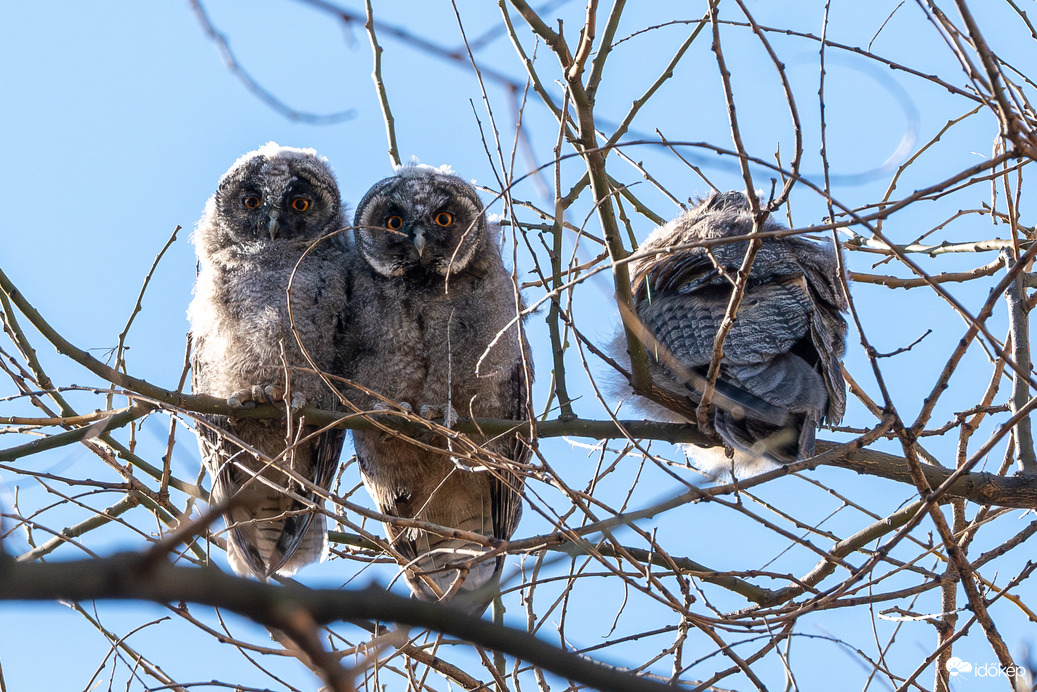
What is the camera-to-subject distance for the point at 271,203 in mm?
4613

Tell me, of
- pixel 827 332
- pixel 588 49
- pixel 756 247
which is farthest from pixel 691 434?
pixel 588 49

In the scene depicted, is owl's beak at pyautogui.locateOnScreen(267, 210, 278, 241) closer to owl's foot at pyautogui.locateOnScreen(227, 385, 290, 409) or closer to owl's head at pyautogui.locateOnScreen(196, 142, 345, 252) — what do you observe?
owl's head at pyautogui.locateOnScreen(196, 142, 345, 252)

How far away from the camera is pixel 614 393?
175 inches

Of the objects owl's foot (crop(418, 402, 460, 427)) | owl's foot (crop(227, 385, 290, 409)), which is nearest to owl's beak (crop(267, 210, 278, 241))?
owl's foot (crop(227, 385, 290, 409))

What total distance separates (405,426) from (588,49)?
1760 mm

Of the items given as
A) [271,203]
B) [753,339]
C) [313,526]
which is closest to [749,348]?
[753,339]

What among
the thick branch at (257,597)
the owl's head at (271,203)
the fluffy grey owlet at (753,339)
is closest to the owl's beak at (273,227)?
the owl's head at (271,203)

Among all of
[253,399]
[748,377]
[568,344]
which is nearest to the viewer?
[748,377]

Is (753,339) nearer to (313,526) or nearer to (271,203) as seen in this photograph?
(313,526)

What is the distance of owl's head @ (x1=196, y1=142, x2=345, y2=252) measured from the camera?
4.61 meters

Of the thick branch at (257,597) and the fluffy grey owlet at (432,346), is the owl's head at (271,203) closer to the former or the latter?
the fluffy grey owlet at (432,346)

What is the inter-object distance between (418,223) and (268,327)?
32.8 inches

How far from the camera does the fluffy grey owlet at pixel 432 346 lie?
173 inches

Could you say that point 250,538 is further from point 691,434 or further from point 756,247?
point 756,247
